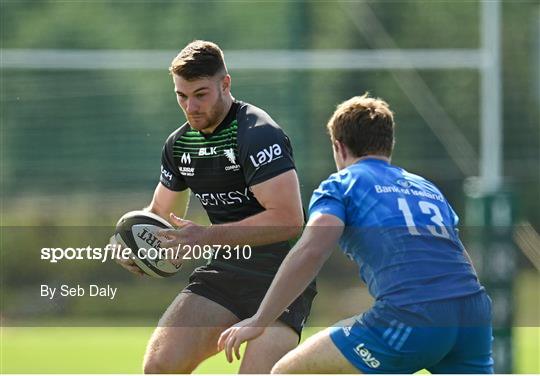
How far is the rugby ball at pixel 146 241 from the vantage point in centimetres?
526

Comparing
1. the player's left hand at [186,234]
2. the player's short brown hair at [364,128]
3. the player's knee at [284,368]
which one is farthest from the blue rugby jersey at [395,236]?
the player's left hand at [186,234]

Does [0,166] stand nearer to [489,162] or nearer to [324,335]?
[489,162]

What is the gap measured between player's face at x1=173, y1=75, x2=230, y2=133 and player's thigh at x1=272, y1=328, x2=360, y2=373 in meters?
1.30

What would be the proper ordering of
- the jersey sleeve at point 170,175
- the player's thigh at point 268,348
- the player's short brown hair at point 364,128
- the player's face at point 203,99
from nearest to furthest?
the player's short brown hair at point 364,128
the player's thigh at point 268,348
the player's face at point 203,99
the jersey sleeve at point 170,175

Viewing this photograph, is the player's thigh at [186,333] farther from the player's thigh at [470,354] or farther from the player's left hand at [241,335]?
the player's thigh at [470,354]

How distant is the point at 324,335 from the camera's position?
427cm

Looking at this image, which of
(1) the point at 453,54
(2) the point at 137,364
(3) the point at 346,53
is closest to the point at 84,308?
(2) the point at 137,364

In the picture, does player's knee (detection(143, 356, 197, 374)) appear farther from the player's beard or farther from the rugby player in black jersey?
the player's beard

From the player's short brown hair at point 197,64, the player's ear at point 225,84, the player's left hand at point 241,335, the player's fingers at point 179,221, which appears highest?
the player's short brown hair at point 197,64

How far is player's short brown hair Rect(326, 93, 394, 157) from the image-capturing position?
173 inches

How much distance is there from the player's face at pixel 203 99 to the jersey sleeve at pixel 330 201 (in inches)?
Result: 41.8

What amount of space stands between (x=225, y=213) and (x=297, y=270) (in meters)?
1.18

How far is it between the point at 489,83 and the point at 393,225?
27.3 ft

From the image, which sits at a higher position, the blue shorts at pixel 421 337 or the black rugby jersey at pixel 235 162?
the black rugby jersey at pixel 235 162
